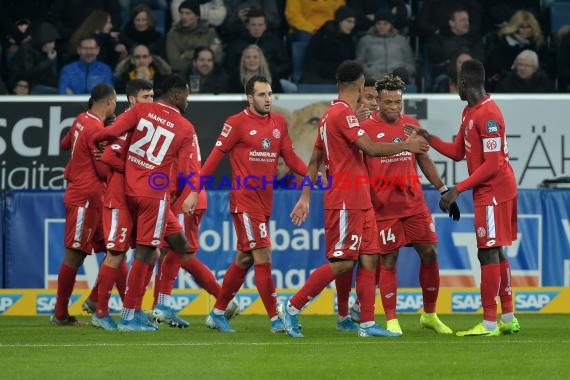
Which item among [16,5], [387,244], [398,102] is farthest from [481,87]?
[16,5]

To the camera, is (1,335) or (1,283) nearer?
(1,335)

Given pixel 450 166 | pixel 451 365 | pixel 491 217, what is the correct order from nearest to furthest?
pixel 451 365 < pixel 491 217 < pixel 450 166

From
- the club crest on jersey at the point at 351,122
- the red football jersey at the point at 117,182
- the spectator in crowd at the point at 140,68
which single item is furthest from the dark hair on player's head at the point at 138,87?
the spectator in crowd at the point at 140,68

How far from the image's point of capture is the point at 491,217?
11.4m

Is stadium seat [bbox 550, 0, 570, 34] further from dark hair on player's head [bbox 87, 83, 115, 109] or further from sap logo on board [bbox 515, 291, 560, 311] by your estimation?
dark hair on player's head [bbox 87, 83, 115, 109]

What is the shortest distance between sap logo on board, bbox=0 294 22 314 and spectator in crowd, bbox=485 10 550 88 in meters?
7.72

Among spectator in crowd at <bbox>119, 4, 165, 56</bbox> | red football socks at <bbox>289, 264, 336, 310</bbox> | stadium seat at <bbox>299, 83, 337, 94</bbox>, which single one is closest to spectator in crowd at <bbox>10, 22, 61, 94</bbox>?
spectator in crowd at <bbox>119, 4, 165, 56</bbox>

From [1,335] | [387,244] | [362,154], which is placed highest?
[362,154]

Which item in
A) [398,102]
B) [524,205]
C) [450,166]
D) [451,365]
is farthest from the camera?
[450,166]

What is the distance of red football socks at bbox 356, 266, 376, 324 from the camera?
11.4 m

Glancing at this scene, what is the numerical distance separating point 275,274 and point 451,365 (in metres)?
6.24

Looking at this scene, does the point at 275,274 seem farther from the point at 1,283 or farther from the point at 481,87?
the point at 481,87

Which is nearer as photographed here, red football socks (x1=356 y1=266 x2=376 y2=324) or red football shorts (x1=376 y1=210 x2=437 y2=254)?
red football socks (x1=356 y1=266 x2=376 y2=324)

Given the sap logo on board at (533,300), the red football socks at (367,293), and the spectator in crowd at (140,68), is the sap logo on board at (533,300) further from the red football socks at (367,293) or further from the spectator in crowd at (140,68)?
the spectator in crowd at (140,68)
